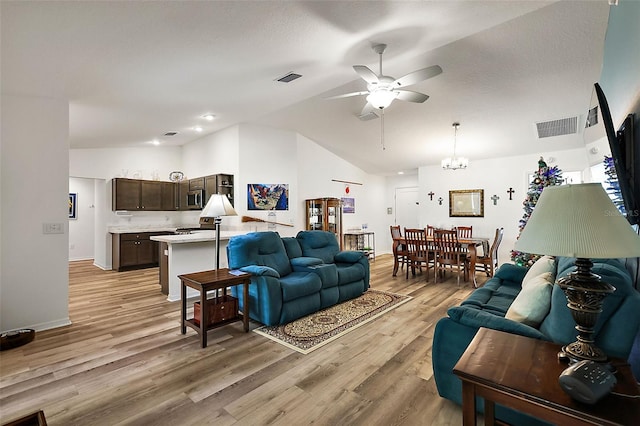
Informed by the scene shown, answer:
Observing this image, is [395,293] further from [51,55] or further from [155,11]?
[51,55]

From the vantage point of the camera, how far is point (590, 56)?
3.30 meters

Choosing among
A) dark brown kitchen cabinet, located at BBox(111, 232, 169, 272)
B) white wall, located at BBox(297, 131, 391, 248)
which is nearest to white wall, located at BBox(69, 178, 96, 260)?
dark brown kitchen cabinet, located at BBox(111, 232, 169, 272)

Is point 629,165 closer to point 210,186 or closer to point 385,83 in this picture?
point 385,83

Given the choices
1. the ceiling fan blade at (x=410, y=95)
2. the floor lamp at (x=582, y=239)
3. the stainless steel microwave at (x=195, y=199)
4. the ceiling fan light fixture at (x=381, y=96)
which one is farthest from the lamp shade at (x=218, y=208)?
the stainless steel microwave at (x=195, y=199)

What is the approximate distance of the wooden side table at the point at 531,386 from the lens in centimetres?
101

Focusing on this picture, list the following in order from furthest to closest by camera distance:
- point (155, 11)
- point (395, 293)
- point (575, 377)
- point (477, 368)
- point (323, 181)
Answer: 1. point (323, 181)
2. point (395, 293)
3. point (155, 11)
4. point (477, 368)
5. point (575, 377)

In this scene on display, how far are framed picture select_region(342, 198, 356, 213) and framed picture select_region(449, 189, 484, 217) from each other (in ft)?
7.90

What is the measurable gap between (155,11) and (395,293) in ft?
14.3

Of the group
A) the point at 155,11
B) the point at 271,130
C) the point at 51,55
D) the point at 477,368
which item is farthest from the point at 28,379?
the point at 271,130

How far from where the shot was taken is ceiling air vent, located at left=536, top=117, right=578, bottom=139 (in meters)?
4.86

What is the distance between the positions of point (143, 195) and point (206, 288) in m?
5.31

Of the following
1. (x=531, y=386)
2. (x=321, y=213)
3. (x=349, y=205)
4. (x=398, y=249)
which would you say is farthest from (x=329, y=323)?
(x=349, y=205)

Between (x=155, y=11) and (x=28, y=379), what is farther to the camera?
(x=28, y=379)

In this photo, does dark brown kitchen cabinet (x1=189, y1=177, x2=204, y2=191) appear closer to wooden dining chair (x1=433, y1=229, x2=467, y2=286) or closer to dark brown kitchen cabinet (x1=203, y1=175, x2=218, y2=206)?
dark brown kitchen cabinet (x1=203, y1=175, x2=218, y2=206)
